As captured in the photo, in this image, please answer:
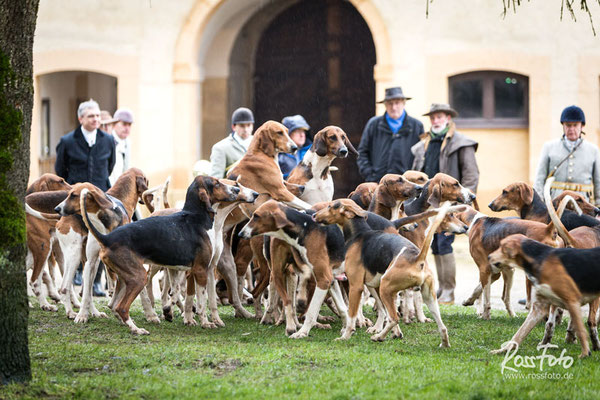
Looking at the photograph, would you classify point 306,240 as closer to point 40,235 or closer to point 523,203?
point 523,203

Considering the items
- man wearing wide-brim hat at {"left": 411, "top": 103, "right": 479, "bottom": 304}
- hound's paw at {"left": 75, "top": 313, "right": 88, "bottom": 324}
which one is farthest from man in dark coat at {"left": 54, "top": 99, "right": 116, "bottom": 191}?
man wearing wide-brim hat at {"left": 411, "top": 103, "right": 479, "bottom": 304}

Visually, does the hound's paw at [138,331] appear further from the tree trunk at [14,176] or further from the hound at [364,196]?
the hound at [364,196]

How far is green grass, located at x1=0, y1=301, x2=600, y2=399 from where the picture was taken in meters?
6.26

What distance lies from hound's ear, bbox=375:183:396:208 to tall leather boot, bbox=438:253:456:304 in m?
3.15

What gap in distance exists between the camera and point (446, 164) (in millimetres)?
12484

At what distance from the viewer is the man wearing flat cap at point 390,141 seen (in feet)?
41.5

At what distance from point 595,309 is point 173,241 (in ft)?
11.9

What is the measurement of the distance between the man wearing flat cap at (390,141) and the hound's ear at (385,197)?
9.81ft

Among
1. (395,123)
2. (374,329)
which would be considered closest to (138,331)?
(374,329)

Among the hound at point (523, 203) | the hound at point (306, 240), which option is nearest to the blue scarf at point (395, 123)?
the hound at point (523, 203)

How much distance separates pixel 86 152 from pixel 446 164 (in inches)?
179

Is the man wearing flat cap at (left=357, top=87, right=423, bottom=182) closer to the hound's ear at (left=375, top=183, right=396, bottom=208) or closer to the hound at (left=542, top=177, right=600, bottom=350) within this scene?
the hound's ear at (left=375, top=183, right=396, bottom=208)

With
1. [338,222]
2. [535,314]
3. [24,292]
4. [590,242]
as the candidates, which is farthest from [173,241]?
Result: [590,242]

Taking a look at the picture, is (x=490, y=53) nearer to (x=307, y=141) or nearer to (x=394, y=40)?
(x=394, y=40)
